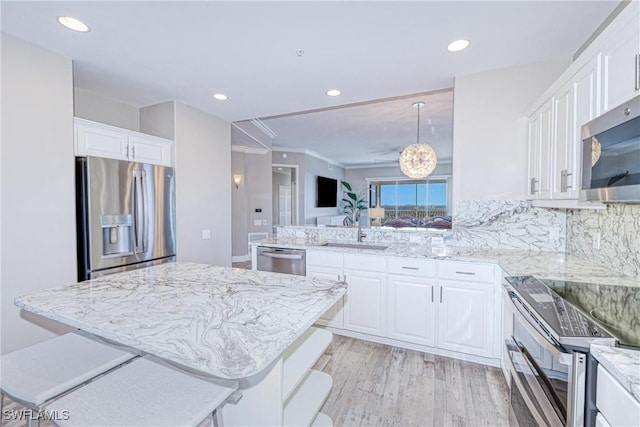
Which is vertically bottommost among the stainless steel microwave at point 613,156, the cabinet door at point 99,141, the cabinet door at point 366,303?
the cabinet door at point 366,303

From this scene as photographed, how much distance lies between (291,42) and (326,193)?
7.34 metres

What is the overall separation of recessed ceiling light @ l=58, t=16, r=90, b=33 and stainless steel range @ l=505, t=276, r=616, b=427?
3234 millimetres

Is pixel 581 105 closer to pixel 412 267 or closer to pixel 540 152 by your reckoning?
pixel 540 152

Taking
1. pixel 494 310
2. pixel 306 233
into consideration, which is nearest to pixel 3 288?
pixel 306 233

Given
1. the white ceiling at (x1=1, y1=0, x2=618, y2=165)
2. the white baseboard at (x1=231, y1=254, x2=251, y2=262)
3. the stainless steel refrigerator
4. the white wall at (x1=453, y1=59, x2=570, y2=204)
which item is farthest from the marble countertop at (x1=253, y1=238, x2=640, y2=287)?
the white baseboard at (x1=231, y1=254, x2=251, y2=262)

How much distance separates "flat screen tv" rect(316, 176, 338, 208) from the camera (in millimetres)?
8906

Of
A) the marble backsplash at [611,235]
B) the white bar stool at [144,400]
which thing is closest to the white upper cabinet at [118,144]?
the white bar stool at [144,400]

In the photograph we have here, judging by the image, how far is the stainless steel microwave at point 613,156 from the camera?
3.76 feet

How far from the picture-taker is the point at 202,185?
374cm

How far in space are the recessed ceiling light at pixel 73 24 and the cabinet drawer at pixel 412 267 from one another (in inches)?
118

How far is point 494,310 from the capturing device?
2.31m

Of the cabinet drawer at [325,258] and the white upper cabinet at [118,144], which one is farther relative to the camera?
the cabinet drawer at [325,258]

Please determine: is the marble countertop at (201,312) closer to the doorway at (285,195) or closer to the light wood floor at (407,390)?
the light wood floor at (407,390)

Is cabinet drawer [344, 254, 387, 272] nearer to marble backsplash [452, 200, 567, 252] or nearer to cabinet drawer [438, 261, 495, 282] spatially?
cabinet drawer [438, 261, 495, 282]
